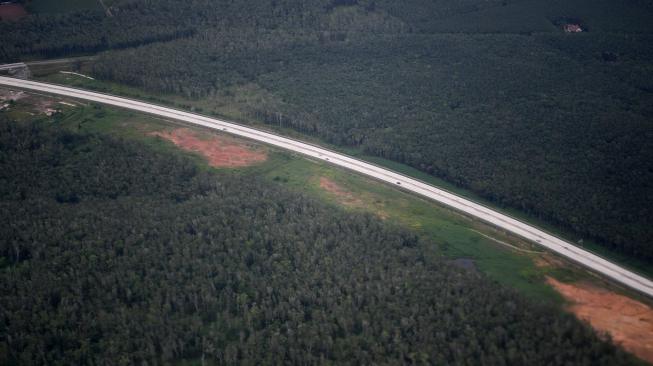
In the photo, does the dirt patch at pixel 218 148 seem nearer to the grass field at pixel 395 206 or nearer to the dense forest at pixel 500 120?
the grass field at pixel 395 206

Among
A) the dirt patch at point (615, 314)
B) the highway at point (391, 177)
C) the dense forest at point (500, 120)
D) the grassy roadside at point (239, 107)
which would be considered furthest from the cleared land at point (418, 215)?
the dense forest at point (500, 120)

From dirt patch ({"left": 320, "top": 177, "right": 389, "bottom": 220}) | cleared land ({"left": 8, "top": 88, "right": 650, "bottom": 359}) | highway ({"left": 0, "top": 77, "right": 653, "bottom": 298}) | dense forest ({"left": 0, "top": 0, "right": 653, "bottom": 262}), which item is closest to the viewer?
cleared land ({"left": 8, "top": 88, "right": 650, "bottom": 359})

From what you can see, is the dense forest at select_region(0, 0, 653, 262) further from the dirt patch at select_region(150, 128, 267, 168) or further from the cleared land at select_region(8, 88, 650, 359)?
the dirt patch at select_region(150, 128, 267, 168)

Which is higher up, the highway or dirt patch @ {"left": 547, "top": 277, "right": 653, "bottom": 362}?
the highway

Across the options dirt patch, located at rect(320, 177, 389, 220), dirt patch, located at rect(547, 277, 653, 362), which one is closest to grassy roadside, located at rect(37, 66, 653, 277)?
dirt patch, located at rect(320, 177, 389, 220)

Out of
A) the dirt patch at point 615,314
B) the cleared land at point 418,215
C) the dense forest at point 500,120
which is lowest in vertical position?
the dirt patch at point 615,314

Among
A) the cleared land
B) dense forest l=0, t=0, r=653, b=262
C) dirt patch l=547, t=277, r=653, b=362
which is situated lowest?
dirt patch l=547, t=277, r=653, b=362

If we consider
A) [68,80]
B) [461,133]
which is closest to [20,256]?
[68,80]
